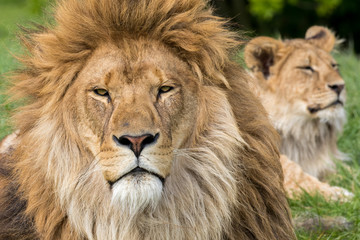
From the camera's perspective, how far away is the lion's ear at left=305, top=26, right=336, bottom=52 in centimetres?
644

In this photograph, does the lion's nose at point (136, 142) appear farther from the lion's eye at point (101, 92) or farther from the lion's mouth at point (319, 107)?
the lion's mouth at point (319, 107)

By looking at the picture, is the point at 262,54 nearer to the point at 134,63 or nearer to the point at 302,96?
the point at 302,96

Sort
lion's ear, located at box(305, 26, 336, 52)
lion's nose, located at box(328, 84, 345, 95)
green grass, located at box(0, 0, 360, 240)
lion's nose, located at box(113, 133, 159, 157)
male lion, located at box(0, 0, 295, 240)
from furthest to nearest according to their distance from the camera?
lion's ear, located at box(305, 26, 336, 52), lion's nose, located at box(328, 84, 345, 95), green grass, located at box(0, 0, 360, 240), male lion, located at box(0, 0, 295, 240), lion's nose, located at box(113, 133, 159, 157)

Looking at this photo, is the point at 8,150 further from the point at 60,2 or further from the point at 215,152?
the point at 215,152

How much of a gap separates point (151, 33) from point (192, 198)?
2.44 ft

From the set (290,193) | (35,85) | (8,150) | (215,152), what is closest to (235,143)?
(215,152)

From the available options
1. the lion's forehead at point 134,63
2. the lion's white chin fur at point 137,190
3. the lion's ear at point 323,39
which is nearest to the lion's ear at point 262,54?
the lion's ear at point 323,39

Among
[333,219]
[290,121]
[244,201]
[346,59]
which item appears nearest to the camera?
[244,201]

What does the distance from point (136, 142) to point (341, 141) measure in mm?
4442

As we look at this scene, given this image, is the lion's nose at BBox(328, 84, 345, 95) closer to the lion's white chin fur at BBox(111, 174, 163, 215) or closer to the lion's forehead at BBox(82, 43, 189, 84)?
the lion's forehead at BBox(82, 43, 189, 84)

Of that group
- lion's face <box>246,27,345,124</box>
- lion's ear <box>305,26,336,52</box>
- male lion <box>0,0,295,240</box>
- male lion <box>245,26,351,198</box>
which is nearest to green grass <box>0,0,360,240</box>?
male lion <box>245,26,351,198</box>

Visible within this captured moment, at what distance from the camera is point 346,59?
834cm

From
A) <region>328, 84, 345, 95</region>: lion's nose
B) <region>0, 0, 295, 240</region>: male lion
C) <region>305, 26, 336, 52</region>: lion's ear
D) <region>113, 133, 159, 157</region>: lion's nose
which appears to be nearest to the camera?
<region>113, 133, 159, 157</region>: lion's nose

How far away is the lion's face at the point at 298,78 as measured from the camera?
5953 mm
